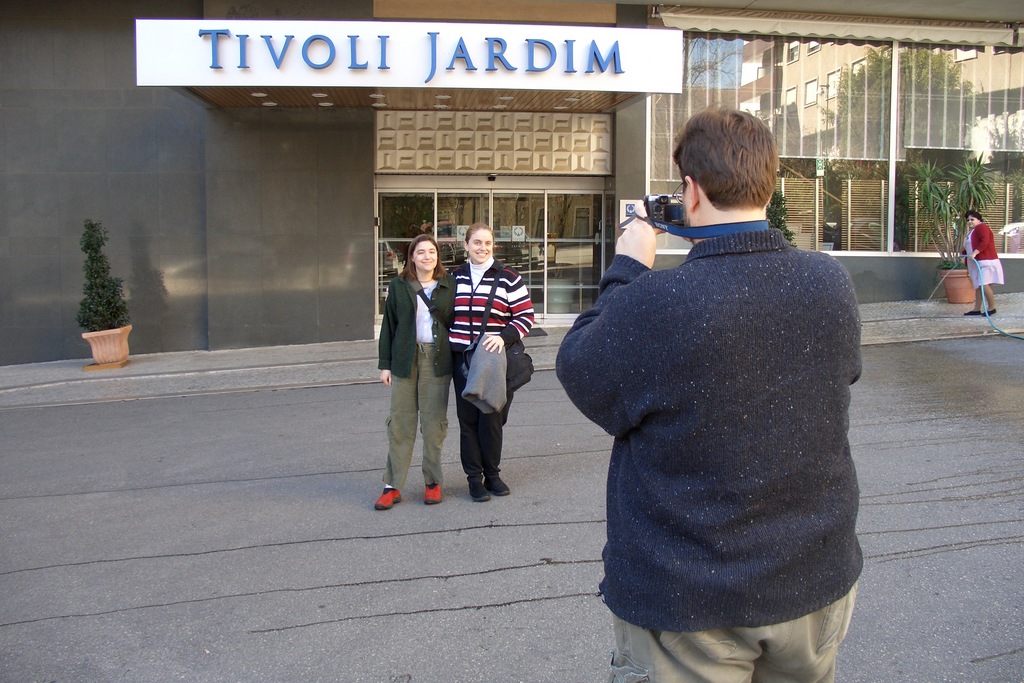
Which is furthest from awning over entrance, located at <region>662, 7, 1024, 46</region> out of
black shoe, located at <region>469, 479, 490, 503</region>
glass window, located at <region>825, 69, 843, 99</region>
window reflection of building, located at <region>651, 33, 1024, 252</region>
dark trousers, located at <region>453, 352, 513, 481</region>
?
black shoe, located at <region>469, 479, 490, 503</region>

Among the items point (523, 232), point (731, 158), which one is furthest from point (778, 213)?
point (731, 158)

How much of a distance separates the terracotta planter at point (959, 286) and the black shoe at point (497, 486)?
11.2 metres

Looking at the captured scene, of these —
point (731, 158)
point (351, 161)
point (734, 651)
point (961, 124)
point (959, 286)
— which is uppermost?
point (961, 124)

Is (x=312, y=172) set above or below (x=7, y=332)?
above

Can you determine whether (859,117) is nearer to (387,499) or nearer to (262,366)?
(262,366)

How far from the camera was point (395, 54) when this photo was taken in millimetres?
11562

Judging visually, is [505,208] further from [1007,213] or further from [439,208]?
[1007,213]

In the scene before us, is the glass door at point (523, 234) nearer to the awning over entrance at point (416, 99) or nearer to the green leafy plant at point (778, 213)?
the awning over entrance at point (416, 99)

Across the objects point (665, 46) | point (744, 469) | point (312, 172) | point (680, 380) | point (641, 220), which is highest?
point (665, 46)

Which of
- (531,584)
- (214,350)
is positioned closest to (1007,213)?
(214,350)

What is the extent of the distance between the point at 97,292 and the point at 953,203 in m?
13.1

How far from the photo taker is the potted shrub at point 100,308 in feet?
41.2

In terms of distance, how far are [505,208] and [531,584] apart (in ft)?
36.5

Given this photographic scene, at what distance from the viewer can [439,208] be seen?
15.1 m
